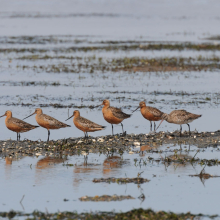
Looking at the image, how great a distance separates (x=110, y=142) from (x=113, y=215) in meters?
5.79

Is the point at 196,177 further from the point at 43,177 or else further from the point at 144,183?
the point at 43,177

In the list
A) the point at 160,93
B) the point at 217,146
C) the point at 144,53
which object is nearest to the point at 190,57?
the point at 144,53

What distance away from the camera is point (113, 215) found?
816cm

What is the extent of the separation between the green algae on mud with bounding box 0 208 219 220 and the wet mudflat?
17 millimetres

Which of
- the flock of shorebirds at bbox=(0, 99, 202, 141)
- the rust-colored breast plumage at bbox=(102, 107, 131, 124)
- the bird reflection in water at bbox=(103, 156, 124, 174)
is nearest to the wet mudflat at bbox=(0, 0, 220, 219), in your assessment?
the bird reflection in water at bbox=(103, 156, 124, 174)

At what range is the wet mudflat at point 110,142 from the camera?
9.04 m

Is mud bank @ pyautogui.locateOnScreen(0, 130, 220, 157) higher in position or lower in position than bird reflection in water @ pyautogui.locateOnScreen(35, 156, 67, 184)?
higher

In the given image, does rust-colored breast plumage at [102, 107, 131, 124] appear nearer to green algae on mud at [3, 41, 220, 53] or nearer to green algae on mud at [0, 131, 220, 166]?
green algae on mud at [0, 131, 220, 166]

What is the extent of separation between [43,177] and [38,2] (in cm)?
12225

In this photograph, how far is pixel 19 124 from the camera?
14.6 metres

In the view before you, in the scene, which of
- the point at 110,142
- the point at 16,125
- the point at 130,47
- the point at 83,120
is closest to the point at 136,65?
the point at 130,47

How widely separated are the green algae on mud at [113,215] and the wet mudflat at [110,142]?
17 mm

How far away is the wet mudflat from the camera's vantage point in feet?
29.7

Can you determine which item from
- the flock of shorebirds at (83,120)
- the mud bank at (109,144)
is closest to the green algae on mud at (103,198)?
the mud bank at (109,144)
